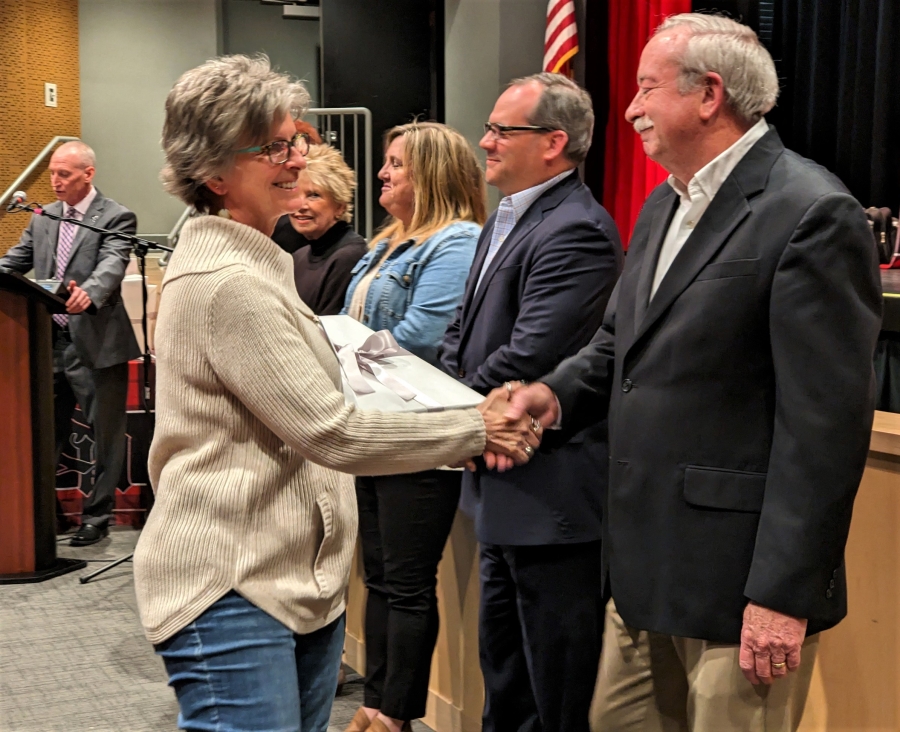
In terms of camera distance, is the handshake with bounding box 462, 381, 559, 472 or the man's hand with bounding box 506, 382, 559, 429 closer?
the handshake with bounding box 462, 381, 559, 472

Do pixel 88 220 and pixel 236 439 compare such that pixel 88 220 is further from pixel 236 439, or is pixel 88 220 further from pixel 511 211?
pixel 236 439

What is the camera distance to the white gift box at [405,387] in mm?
1539

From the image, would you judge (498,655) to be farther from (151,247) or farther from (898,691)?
(151,247)

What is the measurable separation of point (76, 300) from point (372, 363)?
10.9ft

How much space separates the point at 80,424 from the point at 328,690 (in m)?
4.20

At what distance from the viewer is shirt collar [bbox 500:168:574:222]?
7.70 ft

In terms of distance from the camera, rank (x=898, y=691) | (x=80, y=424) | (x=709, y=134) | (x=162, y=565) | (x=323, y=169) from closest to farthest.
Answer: (x=162, y=565)
(x=709, y=134)
(x=898, y=691)
(x=323, y=169)
(x=80, y=424)

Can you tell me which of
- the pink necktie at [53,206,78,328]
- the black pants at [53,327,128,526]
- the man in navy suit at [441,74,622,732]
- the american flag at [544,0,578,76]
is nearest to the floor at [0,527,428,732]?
the black pants at [53,327,128,526]

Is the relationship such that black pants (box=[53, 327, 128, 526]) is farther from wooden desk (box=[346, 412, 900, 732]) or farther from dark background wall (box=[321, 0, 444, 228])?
wooden desk (box=[346, 412, 900, 732])

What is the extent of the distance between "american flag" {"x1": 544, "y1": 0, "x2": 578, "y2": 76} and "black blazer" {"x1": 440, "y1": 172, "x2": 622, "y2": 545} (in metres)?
4.08

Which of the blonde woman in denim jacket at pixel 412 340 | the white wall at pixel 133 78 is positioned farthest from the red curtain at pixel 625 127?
the white wall at pixel 133 78

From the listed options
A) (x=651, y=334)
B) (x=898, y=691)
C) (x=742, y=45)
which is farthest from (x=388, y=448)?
(x=898, y=691)

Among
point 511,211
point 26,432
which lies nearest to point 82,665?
point 26,432

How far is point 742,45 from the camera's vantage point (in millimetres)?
1633
